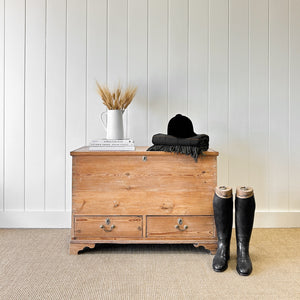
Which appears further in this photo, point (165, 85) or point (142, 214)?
point (165, 85)

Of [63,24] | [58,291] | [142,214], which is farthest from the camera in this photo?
[63,24]

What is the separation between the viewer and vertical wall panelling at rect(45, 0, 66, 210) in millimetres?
2729

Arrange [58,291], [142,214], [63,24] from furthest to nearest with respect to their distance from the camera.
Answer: [63,24] → [142,214] → [58,291]

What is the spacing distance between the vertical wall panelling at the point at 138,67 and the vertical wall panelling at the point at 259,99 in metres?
0.78

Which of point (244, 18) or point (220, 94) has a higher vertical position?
point (244, 18)

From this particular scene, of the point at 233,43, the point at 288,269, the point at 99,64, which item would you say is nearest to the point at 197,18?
the point at 233,43

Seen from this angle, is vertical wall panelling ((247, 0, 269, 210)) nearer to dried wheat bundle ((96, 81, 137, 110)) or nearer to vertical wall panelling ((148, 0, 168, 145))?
vertical wall panelling ((148, 0, 168, 145))

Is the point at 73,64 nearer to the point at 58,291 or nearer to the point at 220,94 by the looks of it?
Result: the point at 220,94

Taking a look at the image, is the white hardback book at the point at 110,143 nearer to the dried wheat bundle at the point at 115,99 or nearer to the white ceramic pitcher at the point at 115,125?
the white ceramic pitcher at the point at 115,125

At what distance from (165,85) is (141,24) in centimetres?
47

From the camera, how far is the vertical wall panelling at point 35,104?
8.94ft

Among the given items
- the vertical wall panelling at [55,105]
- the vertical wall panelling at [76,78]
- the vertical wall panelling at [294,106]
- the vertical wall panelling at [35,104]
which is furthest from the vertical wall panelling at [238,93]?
the vertical wall panelling at [35,104]

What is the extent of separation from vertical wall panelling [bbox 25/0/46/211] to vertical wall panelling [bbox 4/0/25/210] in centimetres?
4

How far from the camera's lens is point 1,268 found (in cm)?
197
